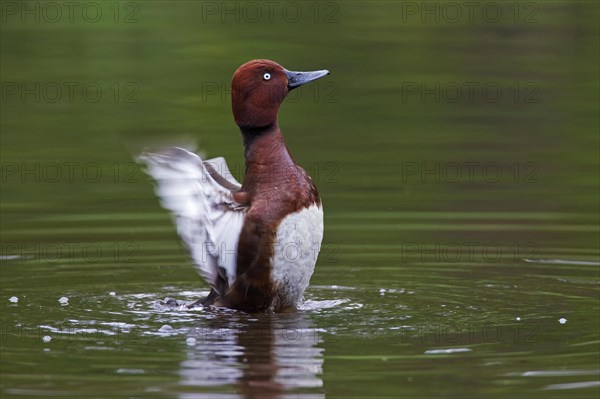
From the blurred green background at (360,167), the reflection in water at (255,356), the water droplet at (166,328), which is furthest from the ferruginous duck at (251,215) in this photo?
the water droplet at (166,328)

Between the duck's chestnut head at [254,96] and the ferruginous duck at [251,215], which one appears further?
the duck's chestnut head at [254,96]

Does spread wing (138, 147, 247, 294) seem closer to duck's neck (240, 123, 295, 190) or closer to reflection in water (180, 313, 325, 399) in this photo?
duck's neck (240, 123, 295, 190)

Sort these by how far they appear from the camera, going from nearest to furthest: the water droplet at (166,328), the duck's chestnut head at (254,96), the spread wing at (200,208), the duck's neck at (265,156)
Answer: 1. the water droplet at (166,328)
2. the spread wing at (200,208)
3. the duck's neck at (265,156)
4. the duck's chestnut head at (254,96)

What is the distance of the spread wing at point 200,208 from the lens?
28.6ft

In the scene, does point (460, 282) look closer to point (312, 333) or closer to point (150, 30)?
point (312, 333)

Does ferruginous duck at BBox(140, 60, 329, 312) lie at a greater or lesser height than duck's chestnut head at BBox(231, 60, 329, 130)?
lesser

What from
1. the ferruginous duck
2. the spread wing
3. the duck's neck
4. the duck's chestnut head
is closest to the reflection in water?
the ferruginous duck

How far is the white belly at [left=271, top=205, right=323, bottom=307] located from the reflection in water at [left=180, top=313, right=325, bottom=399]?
0.21 metres

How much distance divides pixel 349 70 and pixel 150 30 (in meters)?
3.29

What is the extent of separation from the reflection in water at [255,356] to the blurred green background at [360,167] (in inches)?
4.8

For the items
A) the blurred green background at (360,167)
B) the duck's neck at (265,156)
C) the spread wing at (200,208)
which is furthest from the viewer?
the duck's neck at (265,156)

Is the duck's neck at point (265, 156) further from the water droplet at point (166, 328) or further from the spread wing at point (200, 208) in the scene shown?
the water droplet at point (166, 328)

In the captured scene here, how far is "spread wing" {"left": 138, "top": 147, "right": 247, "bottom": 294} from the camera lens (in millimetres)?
8703

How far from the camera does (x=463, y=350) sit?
25.6 feet
